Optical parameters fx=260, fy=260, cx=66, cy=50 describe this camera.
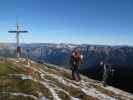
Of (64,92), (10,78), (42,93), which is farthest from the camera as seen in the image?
(10,78)

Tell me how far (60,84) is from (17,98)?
1010 centimetres

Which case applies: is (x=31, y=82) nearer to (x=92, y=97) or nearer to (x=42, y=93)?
(x=42, y=93)

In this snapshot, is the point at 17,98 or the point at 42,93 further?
the point at 42,93

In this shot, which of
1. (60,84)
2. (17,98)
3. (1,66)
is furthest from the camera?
(1,66)

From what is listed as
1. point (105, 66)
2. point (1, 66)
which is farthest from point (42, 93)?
point (105, 66)

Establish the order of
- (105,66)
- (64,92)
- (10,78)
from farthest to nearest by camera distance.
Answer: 1. (105,66)
2. (10,78)
3. (64,92)

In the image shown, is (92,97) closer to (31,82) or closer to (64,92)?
(64,92)

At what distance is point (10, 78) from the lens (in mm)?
33594

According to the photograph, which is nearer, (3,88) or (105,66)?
(3,88)

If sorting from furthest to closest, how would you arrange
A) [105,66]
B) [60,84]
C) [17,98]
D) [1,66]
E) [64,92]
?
[105,66] → [1,66] → [60,84] → [64,92] → [17,98]

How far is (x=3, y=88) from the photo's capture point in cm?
2973

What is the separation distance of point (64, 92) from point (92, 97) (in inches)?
142

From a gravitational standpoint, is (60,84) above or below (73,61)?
below

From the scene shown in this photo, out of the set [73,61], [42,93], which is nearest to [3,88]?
[42,93]
